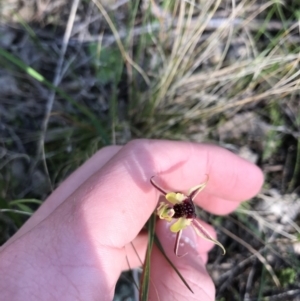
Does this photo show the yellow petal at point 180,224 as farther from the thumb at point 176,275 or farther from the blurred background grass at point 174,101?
the blurred background grass at point 174,101

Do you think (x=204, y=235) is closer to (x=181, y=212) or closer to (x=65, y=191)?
(x=181, y=212)

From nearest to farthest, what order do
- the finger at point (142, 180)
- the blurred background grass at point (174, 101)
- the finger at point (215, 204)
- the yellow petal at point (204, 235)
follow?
the yellow petal at point (204, 235) → the finger at point (142, 180) → the finger at point (215, 204) → the blurred background grass at point (174, 101)

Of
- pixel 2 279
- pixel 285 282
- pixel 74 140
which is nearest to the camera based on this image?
pixel 2 279

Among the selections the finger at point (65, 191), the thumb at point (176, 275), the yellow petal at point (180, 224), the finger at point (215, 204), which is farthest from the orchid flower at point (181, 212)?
the finger at point (215, 204)

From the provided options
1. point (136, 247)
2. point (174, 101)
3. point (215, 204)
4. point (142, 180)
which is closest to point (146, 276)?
point (142, 180)

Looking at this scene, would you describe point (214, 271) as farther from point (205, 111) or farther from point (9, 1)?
point (9, 1)

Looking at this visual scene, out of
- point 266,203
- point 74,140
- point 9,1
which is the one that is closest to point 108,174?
point 74,140
